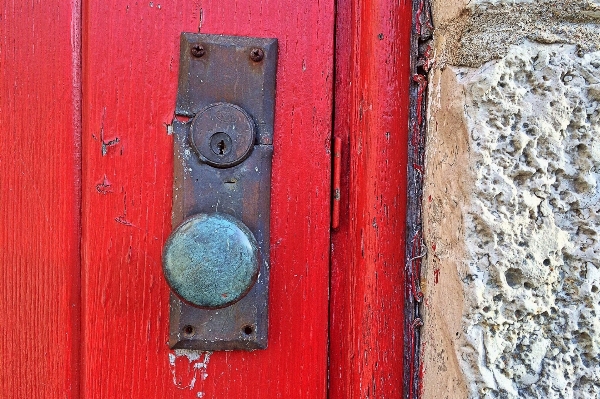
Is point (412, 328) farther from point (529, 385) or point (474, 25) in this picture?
point (474, 25)

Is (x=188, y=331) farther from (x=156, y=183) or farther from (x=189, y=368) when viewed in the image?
(x=156, y=183)

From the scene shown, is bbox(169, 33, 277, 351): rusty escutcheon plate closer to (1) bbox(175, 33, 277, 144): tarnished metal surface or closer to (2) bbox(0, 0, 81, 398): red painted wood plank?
(1) bbox(175, 33, 277, 144): tarnished metal surface

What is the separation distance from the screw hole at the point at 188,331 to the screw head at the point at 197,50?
0.28 m

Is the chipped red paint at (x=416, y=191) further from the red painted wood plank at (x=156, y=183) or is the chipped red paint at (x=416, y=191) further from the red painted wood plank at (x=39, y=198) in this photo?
the red painted wood plank at (x=39, y=198)

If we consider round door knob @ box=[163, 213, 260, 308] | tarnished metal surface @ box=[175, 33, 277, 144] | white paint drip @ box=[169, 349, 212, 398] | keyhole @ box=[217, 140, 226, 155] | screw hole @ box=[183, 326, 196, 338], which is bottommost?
white paint drip @ box=[169, 349, 212, 398]

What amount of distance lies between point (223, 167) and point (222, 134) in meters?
0.03

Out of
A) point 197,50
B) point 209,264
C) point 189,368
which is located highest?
point 197,50

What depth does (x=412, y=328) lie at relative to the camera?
1.62ft

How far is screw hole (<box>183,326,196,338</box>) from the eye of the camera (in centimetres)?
48

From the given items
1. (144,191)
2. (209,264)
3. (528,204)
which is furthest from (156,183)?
(528,204)

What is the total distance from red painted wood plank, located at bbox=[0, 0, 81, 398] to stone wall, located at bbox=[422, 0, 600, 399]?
39 cm

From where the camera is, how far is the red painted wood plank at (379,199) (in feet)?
1.60

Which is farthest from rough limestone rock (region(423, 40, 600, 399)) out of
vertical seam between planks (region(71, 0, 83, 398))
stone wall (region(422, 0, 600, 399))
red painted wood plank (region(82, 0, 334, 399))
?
vertical seam between planks (region(71, 0, 83, 398))

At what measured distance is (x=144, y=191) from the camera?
491 mm
